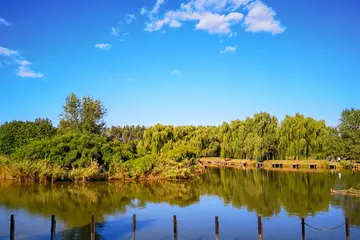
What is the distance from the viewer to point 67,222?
1988cm

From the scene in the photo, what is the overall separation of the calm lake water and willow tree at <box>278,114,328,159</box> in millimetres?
16695

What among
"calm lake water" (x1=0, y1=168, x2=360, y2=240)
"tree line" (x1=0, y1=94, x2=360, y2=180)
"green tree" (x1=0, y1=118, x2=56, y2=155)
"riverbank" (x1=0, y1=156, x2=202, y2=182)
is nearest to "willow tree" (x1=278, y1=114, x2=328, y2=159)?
"tree line" (x1=0, y1=94, x2=360, y2=180)

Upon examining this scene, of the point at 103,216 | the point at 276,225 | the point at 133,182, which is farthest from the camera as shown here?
the point at 133,182

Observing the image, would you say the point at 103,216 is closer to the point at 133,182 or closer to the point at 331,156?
the point at 133,182

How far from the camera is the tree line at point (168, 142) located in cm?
3778

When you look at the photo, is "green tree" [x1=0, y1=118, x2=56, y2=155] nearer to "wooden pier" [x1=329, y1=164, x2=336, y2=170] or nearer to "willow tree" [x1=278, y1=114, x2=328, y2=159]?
"willow tree" [x1=278, y1=114, x2=328, y2=159]

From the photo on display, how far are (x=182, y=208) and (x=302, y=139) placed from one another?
35542 mm

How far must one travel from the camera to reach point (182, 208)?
81.5 feet

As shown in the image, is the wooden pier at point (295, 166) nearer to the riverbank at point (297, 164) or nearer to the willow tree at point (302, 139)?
the riverbank at point (297, 164)

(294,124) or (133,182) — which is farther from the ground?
(294,124)

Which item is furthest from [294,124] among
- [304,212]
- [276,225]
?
[276,225]

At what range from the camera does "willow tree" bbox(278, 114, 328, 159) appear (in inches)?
2170

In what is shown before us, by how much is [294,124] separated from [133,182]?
30.8 metres

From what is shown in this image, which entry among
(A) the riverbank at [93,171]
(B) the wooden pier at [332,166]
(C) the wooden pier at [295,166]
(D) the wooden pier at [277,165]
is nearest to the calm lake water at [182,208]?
(A) the riverbank at [93,171]
